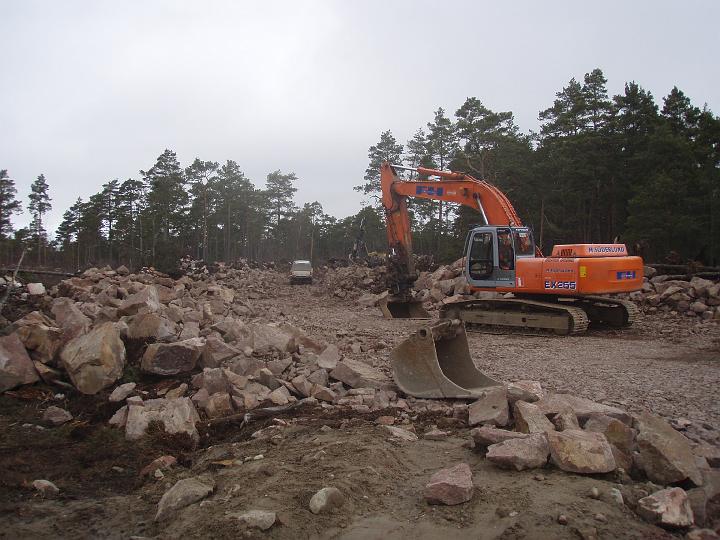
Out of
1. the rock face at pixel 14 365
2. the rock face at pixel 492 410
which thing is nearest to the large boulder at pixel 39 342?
the rock face at pixel 14 365

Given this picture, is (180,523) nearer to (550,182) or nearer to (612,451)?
(612,451)

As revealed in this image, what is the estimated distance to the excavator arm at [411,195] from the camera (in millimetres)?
13375

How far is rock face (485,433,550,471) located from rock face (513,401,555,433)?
357 millimetres

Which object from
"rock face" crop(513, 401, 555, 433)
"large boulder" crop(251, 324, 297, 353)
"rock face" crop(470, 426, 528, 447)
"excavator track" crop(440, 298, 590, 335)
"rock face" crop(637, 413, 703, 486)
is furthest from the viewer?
"excavator track" crop(440, 298, 590, 335)

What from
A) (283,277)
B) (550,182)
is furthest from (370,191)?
(550,182)

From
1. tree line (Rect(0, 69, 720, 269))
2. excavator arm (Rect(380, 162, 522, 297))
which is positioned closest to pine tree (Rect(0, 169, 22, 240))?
tree line (Rect(0, 69, 720, 269))

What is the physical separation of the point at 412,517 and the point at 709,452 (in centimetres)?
230

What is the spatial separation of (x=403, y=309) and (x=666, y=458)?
11.9 metres

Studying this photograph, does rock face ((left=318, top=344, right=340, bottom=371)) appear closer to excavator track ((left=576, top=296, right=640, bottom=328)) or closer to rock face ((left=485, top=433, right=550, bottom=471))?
rock face ((left=485, top=433, right=550, bottom=471))

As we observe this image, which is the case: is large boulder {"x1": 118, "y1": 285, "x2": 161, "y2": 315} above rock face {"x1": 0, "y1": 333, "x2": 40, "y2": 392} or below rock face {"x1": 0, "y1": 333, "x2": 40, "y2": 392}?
above

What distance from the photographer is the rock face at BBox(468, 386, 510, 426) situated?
438 centimetres

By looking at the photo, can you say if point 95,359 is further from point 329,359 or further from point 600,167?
point 600,167

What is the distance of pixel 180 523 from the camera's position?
127 inches

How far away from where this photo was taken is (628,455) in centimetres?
352
